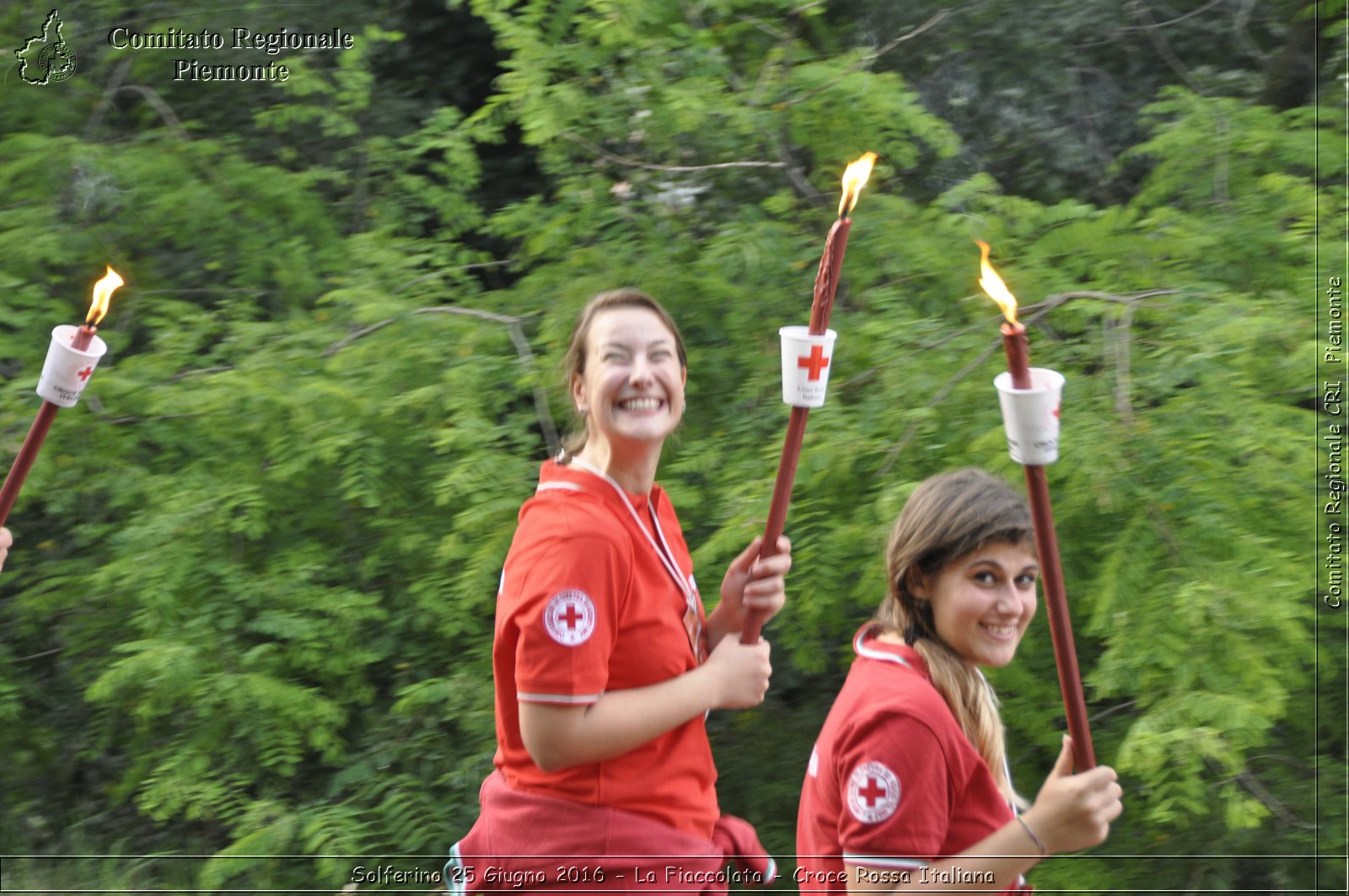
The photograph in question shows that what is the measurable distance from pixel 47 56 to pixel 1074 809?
6.00 m

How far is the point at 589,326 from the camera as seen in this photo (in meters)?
2.45

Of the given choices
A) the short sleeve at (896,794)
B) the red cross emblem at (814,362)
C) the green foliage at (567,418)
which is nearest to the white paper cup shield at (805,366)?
the red cross emblem at (814,362)

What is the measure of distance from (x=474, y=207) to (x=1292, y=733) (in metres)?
4.02

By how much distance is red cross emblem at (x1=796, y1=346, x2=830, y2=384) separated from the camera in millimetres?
2119

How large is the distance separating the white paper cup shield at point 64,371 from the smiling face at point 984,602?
1.54 metres

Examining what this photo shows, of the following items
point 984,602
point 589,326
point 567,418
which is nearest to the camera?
point 984,602

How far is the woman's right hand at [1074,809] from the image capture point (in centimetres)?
179

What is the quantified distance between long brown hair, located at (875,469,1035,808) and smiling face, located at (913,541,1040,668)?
0.5 inches

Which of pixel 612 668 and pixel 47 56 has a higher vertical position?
pixel 47 56

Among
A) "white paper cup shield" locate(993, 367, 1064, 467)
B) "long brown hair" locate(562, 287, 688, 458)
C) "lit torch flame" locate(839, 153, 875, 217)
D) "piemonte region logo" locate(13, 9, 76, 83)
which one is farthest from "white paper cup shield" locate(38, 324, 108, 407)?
"piemonte region logo" locate(13, 9, 76, 83)

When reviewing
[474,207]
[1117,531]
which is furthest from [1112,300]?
[474,207]

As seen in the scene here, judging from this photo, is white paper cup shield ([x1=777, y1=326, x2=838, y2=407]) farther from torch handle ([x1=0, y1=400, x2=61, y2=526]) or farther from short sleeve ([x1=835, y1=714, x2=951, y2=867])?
torch handle ([x1=0, y1=400, x2=61, y2=526])

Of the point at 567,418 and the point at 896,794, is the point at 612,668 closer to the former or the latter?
the point at 896,794

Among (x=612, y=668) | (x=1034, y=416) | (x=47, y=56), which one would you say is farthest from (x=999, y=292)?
(x=47, y=56)
